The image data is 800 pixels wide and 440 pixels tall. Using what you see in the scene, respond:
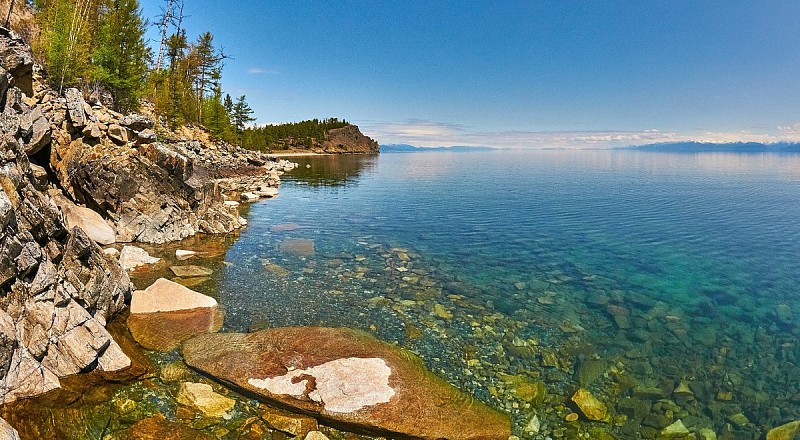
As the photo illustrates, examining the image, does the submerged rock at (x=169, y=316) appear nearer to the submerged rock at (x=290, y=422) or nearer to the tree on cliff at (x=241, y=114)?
the submerged rock at (x=290, y=422)

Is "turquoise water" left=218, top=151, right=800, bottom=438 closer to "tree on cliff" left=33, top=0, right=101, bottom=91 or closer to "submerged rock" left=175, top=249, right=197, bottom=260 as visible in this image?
"submerged rock" left=175, top=249, right=197, bottom=260

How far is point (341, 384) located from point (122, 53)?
2489 inches

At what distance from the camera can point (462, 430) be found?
1074 centimetres

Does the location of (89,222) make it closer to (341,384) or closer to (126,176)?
(126,176)

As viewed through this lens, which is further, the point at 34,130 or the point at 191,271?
the point at 191,271

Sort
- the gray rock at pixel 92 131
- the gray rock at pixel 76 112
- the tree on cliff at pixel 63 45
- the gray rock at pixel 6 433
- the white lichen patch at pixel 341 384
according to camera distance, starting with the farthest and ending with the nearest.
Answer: the tree on cliff at pixel 63 45 < the gray rock at pixel 92 131 < the gray rock at pixel 76 112 < the white lichen patch at pixel 341 384 < the gray rock at pixel 6 433

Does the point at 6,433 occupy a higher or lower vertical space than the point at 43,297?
lower

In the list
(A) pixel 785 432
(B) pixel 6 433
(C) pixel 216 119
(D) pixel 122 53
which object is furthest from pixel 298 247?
(C) pixel 216 119

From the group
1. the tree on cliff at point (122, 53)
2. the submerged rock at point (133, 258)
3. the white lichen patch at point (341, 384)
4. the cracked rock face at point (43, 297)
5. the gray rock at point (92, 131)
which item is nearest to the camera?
the cracked rock face at point (43, 297)

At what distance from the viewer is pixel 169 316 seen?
16.6 metres

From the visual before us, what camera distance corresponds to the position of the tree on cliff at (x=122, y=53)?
55.1 m

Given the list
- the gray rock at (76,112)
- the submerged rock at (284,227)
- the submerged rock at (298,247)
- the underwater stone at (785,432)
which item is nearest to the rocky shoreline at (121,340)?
the gray rock at (76,112)

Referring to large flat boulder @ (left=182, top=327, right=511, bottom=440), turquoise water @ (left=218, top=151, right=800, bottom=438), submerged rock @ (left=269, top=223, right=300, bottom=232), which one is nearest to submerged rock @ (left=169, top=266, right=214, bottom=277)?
turquoise water @ (left=218, top=151, right=800, bottom=438)

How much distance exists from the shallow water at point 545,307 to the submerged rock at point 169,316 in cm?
80
